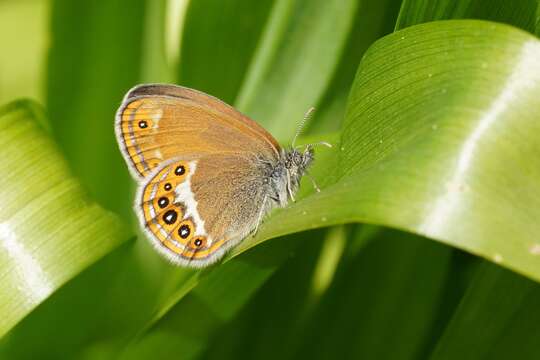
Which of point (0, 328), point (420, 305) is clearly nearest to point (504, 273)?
point (420, 305)

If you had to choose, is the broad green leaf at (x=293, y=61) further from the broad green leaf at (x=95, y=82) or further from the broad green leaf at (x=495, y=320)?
the broad green leaf at (x=495, y=320)

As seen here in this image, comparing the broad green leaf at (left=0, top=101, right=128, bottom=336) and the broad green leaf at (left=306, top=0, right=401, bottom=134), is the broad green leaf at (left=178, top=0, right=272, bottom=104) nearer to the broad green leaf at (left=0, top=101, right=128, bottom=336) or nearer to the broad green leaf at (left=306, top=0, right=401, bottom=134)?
the broad green leaf at (left=306, top=0, right=401, bottom=134)

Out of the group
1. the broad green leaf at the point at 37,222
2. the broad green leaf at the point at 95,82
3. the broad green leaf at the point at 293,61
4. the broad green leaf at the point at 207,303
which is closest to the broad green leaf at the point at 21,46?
the broad green leaf at the point at 95,82

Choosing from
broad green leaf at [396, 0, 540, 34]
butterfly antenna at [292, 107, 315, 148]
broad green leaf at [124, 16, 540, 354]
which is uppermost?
broad green leaf at [396, 0, 540, 34]

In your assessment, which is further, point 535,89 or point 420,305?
point 420,305

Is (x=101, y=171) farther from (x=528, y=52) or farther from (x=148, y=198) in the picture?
(x=528, y=52)

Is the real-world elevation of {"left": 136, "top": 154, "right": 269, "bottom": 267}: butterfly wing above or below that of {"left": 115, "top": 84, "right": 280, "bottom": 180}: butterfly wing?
below

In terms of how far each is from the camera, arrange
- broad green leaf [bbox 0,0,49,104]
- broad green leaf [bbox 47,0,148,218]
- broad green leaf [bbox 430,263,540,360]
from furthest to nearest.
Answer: broad green leaf [bbox 0,0,49,104] < broad green leaf [bbox 47,0,148,218] < broad green leaf [bbox 430,263,540,360]

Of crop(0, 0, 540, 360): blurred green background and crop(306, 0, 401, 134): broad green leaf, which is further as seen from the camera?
crop(306, 0, 401, 134): broad green leaf

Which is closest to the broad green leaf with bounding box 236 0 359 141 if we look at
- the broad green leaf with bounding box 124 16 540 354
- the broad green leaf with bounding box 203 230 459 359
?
the broad green leaf with bounding box 203 230 459 359
